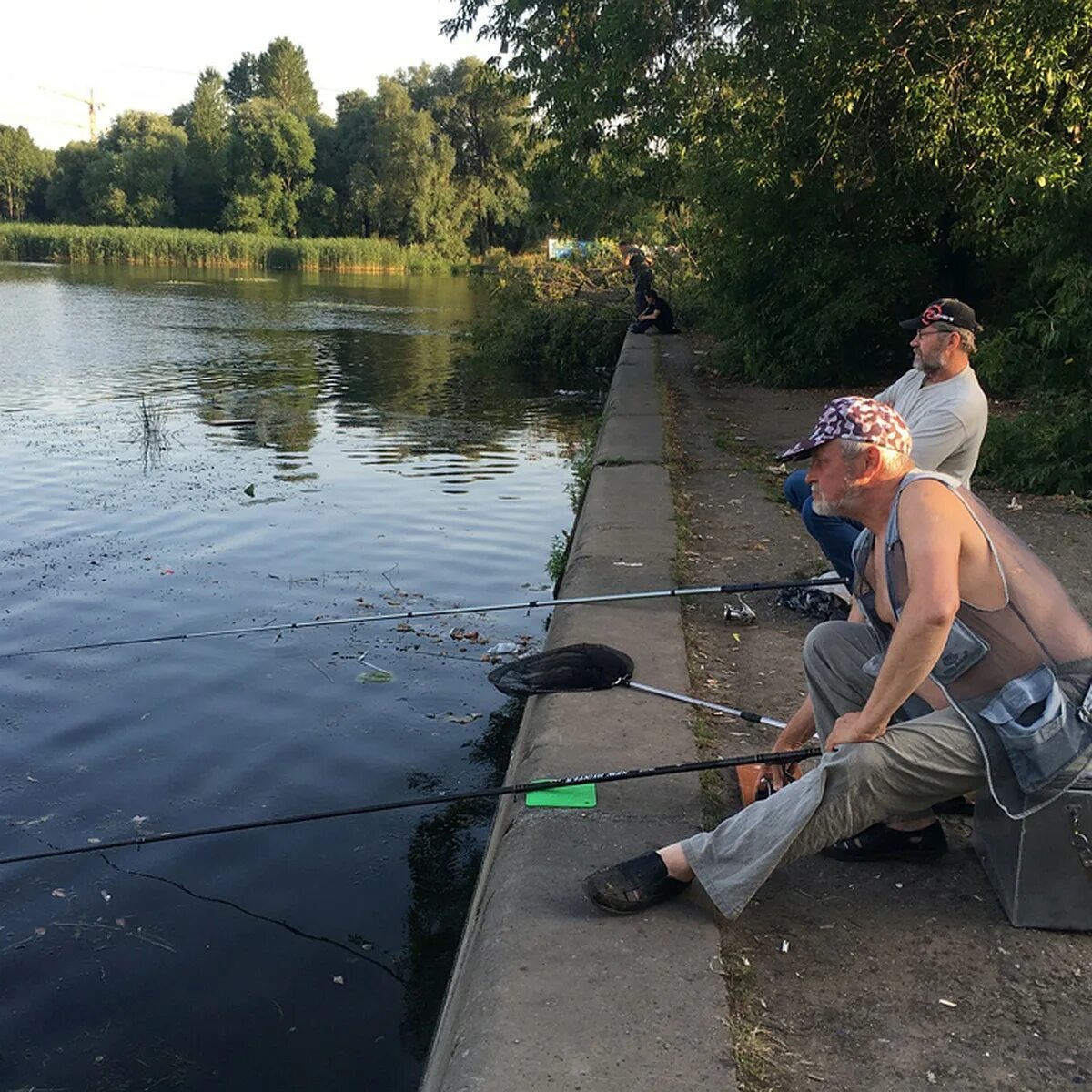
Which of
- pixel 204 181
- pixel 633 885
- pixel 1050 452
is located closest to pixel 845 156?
pixel 1050 452

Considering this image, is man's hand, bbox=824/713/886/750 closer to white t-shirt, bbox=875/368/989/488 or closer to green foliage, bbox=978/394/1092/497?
white t-shirt, bbox=875/368/989/488

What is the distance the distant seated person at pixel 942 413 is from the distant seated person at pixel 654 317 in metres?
16.8

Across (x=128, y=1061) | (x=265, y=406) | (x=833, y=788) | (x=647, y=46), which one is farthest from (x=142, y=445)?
(x=833, y=788)

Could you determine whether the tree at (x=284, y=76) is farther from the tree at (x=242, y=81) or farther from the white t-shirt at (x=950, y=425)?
the white t-shirt at (x=950, y=425)

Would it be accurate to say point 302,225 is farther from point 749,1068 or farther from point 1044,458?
point 749,1068

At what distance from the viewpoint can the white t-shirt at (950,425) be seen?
209 inches

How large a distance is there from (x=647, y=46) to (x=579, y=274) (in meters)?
10.2

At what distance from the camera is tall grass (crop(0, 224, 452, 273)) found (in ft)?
210

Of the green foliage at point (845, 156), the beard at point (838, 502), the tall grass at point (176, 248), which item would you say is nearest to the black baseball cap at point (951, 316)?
the beard at point (838, 502)

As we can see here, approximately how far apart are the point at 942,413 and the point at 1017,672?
2.50 meters

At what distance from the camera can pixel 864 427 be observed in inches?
126

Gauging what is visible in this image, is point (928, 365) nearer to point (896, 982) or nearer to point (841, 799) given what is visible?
point (841, 799)

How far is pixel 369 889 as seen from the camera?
461 cm

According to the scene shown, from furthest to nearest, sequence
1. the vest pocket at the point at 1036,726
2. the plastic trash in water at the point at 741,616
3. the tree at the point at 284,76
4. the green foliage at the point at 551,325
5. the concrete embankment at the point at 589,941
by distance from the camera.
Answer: the tree at the point at 284,76 < the green foliage at the point at 551,325 < the plastic trash in water at the point at 741,616 < the vest pocket at the point at 1036,726 < the concrete embankment at the point at 589,941
